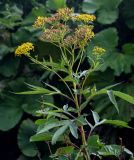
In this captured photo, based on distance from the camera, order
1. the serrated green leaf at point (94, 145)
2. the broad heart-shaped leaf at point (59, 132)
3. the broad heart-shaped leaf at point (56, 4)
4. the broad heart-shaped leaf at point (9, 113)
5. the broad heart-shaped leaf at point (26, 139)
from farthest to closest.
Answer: the broad heart-shaped leaf at point (56, 4) < the broad heart-shaped leaf at point (9, 113) < the broad heart-shaped leaf at point (26, 139) < the serrated green leaf at point (94, 145) < the broad heart-shaped leaf at point (59, 132)

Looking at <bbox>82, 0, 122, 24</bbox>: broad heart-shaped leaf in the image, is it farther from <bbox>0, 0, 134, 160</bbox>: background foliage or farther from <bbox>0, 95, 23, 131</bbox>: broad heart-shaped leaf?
<bbox>0, 95, 23, 131</bbox>: broad heart-shaped leaf

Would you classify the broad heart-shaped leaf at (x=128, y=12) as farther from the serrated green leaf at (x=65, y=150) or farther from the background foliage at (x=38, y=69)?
the serrated green leaf at (x=65, y=150)

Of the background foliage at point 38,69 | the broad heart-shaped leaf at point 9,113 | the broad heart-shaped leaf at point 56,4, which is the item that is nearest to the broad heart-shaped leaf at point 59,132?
the background foliage at point 38,69

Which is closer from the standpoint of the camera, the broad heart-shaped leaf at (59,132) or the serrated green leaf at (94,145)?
the broad heart-shaped leaf at (59,132)

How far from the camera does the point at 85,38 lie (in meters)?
1.44

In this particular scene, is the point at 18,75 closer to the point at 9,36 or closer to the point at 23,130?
the point at 9,36

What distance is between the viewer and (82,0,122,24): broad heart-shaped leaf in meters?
4.11

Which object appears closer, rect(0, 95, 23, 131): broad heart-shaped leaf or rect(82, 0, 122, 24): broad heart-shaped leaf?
rect(0, 95, 23, 131): broad heart-shaped leaf

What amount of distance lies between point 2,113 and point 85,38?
2.56 m

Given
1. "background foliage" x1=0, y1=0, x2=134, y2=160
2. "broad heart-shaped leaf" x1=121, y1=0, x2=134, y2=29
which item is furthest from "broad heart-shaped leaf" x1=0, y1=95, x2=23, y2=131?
"broad heart-shaped leaf" x1=121, y1=0, x2=134, y2=29

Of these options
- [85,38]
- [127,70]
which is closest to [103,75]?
[127,70]

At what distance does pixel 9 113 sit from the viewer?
387 cm

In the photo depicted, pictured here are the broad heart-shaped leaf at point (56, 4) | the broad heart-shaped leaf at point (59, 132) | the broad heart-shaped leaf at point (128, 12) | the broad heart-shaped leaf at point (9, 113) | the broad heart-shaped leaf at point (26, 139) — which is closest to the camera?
the broad heart-shaped leaf at point (59, 132)

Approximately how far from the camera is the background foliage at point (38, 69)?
11.8 ft
